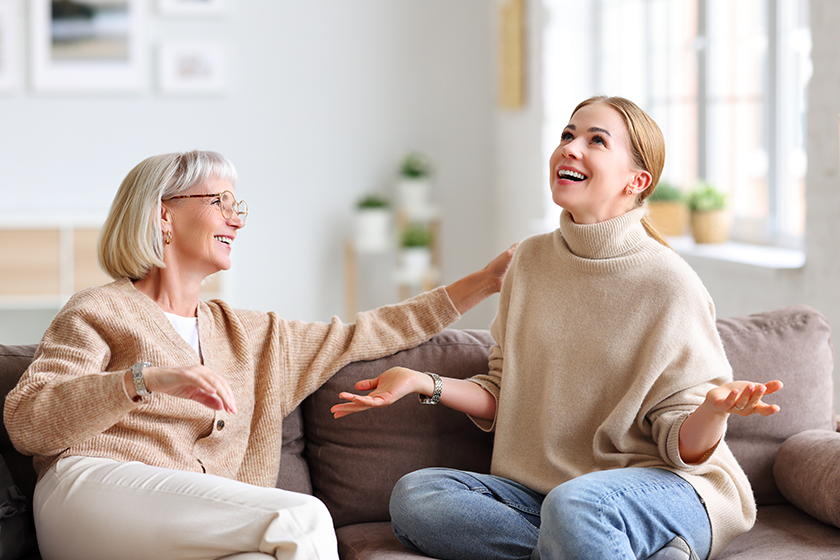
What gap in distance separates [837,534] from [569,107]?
10.4 ft

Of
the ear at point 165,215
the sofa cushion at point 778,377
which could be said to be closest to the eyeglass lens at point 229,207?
the ear at point 165,215

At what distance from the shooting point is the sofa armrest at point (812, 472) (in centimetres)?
171

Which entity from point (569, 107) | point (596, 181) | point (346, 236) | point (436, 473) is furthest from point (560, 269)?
point (346, 236)

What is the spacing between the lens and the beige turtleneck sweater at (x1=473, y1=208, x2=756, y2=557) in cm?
159

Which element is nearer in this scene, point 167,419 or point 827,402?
point 167,419

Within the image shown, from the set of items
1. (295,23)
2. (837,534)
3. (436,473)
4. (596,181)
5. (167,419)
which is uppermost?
(295,23)

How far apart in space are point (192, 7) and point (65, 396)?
3.92 metres

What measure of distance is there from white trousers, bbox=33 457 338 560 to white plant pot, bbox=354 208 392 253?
11.5ft

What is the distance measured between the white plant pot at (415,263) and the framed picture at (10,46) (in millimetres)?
2412

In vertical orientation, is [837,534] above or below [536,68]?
below

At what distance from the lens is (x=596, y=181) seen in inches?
66.9

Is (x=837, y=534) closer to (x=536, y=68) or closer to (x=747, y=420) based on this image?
(x=747, y=420)

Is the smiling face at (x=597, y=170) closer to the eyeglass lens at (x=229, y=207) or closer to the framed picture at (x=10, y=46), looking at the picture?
the eyeglass lens at (x=229, y=207)

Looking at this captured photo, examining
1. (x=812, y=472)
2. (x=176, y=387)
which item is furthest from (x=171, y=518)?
(x=812, y=472)
